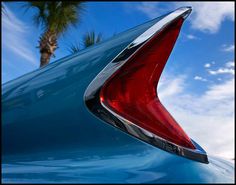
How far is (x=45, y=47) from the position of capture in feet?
39.8

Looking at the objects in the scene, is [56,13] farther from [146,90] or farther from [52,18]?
[146,90]

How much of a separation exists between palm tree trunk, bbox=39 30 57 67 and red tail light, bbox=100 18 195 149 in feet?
35.6

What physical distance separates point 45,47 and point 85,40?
5.14ft

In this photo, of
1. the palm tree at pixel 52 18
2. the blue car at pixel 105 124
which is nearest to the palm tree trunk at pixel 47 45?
the palm tree at pixel 52 18

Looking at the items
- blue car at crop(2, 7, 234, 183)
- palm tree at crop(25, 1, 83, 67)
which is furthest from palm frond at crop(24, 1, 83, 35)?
blue car at crop(2, 7, 234, 183)

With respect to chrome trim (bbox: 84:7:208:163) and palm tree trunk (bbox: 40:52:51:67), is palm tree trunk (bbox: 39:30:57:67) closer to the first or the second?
palm tree trunk (bbox: 40:52:51:67)

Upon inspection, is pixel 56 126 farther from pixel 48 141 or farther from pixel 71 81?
pixel 71 81

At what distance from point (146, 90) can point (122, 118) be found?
0.15m

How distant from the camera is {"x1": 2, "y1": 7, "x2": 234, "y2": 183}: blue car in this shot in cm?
95

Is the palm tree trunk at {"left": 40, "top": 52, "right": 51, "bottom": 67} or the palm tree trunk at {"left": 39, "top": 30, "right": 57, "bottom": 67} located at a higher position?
the palm tree trunk at {"left": 39, "top": 30, "right": 57, "bottom": 67}

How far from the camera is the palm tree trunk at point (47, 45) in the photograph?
39.3 feet

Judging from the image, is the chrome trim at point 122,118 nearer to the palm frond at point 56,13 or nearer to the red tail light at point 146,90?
the red tail light at point 146,90

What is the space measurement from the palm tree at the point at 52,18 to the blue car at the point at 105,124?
1085 centimetres

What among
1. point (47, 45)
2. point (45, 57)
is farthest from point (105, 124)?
point (47, 45)
